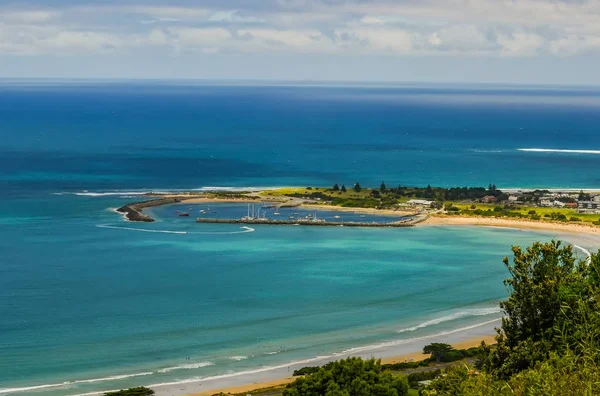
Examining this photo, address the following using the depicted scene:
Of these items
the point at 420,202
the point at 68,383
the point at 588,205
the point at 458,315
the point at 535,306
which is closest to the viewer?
the point at 535,306

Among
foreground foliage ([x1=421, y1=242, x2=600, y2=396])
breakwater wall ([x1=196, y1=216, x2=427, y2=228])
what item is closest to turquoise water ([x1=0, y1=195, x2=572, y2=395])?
A: breakwater wall ([x1=196, y1=216, x2=427, y2=228])

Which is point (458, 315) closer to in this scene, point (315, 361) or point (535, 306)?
point (315, 361)

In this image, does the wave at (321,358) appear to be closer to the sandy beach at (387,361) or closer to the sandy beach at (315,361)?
the sandy beach at (315,361)

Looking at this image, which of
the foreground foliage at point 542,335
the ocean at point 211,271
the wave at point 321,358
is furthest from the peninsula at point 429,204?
the foreground foliage at point 542,335

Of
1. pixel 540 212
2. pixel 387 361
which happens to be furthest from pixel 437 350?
pixel 540 212

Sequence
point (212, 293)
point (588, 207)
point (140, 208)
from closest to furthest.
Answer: point (212, 293), point (140, 208), point (588, 207)

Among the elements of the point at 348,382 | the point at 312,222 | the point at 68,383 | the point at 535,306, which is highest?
the point at 312,222

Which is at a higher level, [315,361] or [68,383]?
[315,361]

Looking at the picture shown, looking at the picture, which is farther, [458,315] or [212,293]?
[212,293]
